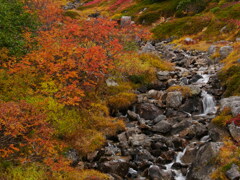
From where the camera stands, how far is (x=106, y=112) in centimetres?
1742

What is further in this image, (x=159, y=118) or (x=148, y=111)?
(x=148, y=111)

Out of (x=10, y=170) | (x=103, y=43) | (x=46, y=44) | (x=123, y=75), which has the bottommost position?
(x=123, y=75)

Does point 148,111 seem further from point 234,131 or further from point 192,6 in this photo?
point 192,6

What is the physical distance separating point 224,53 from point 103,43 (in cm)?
1382

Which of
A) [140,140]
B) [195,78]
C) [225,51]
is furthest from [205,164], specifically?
[225,51]

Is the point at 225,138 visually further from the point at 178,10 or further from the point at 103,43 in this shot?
the point at 178,10

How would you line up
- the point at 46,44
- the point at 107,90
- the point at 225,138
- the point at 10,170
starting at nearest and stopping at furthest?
the point at 10,170 → the point at 225,138 → the point at 46,44 → the point at 107,90

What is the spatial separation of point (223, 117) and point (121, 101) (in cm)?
763

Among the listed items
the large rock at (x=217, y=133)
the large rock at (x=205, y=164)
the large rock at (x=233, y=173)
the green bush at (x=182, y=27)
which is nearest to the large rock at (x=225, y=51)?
the large rock at (x=217, y=133)

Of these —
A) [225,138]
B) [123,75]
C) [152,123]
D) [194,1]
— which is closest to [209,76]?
[123,75]

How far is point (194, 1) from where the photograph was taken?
52.1 m

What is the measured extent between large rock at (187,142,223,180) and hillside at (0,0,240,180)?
0.04 meters

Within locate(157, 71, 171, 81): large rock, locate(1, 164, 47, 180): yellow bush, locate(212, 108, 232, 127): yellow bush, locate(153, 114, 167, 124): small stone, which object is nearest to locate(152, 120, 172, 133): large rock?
locate(153, 114, 167, 124): small stone

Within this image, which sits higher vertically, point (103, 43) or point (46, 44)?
point (46, 44)
